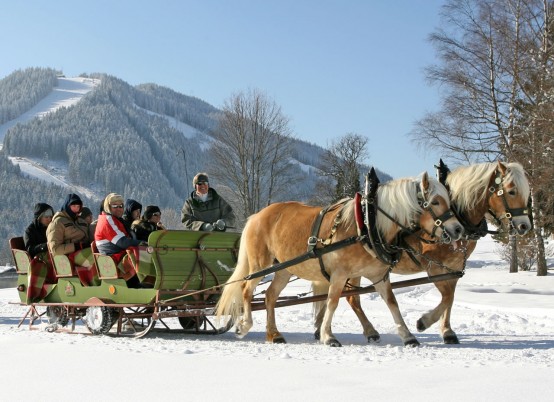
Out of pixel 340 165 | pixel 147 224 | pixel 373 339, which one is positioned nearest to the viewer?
pixel 373 339

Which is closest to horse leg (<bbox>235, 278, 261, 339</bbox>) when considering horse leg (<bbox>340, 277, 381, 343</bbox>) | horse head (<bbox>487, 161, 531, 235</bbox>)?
horse leg (<bbox>340, 277, 381, 343</bbox>)

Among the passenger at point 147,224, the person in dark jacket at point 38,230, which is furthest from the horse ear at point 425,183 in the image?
the person in dark jacket at point 38,230

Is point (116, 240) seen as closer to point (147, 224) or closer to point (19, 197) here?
point (147, 224)

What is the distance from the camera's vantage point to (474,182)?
23.8 ft

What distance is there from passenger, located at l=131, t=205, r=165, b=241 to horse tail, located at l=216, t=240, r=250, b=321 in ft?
6.12

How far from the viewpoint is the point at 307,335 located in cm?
864

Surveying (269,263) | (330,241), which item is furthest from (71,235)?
(330,241)

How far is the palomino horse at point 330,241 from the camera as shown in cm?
675

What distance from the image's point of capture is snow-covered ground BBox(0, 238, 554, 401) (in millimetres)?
4379

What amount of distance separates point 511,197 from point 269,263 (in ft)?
8.95

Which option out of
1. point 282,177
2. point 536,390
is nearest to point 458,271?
point 536,390

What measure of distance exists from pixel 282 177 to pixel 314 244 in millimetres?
29152

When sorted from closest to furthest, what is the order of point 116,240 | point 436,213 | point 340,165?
point 436,213, point 116,240, point 340,165

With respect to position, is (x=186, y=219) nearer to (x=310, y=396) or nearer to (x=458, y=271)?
(x=458, y=271)
